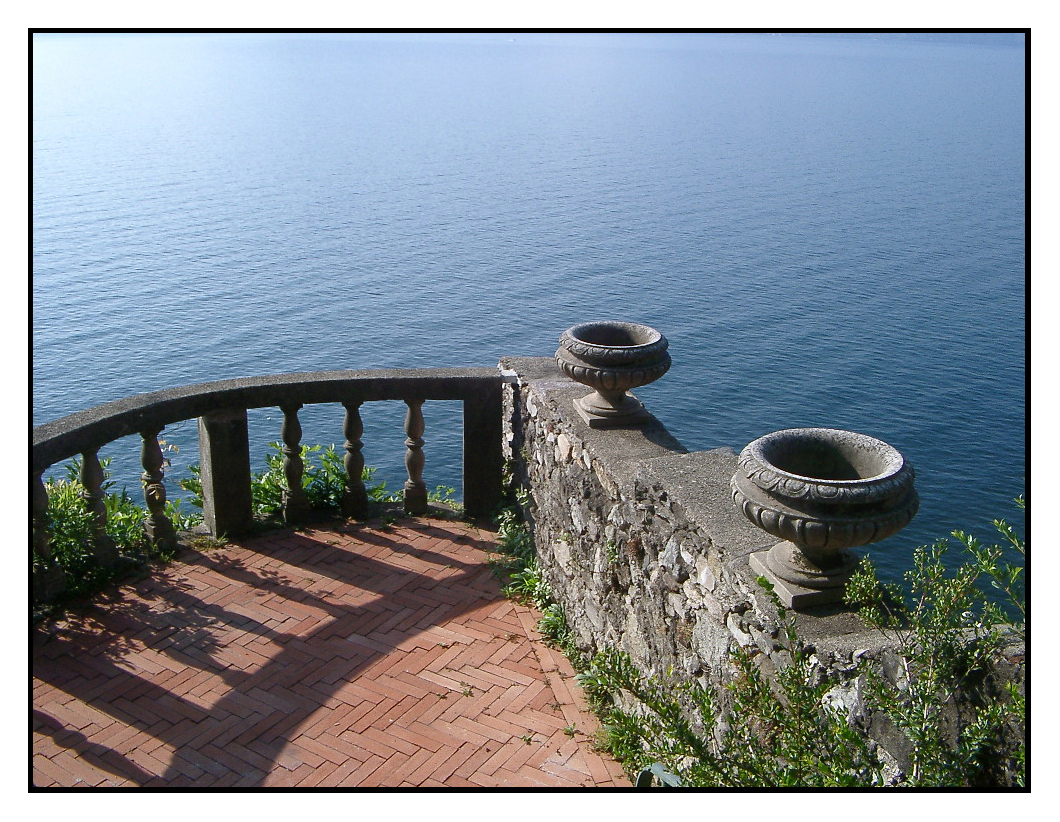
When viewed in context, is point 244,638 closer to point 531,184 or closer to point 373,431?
point 373,431

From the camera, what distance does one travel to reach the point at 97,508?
21.2 ft

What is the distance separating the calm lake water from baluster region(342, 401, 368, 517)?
9.56 metres

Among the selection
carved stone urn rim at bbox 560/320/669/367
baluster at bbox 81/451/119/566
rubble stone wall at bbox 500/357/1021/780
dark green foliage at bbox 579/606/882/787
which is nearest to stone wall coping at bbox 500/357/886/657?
rubble stone wall at bbox 500/357/1021/780

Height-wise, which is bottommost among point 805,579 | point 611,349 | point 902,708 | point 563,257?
point 563,257

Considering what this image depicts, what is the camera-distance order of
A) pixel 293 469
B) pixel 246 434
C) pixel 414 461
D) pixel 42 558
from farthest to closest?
pixel 414 461 → pixel 293 469 → pixel 246 434 → pixel 42 558

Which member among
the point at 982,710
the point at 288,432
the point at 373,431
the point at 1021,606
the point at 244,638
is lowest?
the point at 373,431

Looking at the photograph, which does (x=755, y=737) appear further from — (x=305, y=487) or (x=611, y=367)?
(x=305, y=487)

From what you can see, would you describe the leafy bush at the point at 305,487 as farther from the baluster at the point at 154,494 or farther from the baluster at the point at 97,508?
the baluster at the point at 97,508

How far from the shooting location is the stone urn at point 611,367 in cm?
601

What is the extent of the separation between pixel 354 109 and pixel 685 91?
1018 inches

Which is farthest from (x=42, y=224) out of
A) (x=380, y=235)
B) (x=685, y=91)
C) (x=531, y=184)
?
(x=685, y=91)

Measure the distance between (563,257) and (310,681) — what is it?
25331mm

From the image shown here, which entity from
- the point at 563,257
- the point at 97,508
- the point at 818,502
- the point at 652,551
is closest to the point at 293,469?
the point at 97,508

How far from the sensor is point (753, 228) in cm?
3431
